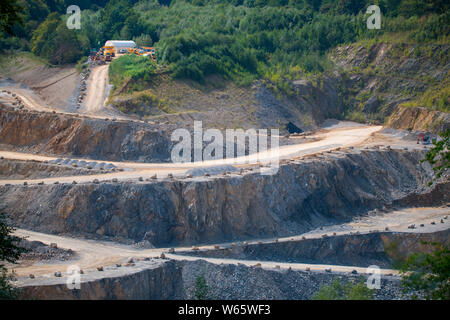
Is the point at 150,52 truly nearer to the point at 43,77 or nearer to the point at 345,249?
the point at 43,77

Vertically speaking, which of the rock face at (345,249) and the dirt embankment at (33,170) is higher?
the dirt embankment at (33,170)

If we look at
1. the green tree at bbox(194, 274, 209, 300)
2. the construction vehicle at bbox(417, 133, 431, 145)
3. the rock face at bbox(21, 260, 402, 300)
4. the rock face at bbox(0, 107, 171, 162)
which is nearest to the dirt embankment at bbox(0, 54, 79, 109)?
the rock face at bbox(0, 107, 171, 162)

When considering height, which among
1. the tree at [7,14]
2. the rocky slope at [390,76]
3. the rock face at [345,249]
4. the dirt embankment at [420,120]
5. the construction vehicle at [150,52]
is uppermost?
the tree at [7,14]

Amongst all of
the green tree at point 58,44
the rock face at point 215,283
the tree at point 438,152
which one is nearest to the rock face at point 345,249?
the rock face at point 215,283

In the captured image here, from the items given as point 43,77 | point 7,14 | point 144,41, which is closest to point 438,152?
point 7,14

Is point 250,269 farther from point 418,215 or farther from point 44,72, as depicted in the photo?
point 44,72

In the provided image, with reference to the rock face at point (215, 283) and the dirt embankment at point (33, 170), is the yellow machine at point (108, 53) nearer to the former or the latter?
the dirt embankment at point (33, 170)
